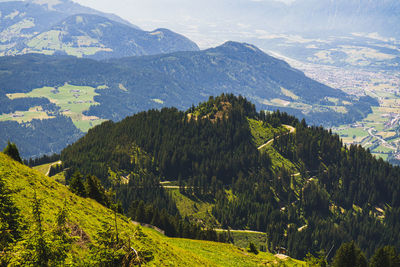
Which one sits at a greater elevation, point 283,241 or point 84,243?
point 84,243

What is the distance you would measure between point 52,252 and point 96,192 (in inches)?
2100

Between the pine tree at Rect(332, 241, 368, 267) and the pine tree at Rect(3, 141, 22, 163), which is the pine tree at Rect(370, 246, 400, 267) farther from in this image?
the pine tree at Rect(3, 141, 22, 163)

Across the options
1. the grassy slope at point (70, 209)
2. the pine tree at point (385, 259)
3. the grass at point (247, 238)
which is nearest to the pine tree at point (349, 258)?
the pine tree at point (385, 259)

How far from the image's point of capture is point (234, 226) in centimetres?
17975

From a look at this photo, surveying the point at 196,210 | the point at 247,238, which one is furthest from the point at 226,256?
the point at 196,210

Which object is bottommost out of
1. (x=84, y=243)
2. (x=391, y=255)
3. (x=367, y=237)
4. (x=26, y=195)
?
(x=367, y=237)

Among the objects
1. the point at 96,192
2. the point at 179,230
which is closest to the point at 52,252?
the point at 96,192

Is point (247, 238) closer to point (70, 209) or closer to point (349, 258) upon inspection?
point (349, 258)

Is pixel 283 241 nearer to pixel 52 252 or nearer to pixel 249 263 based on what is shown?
pixel 249 263

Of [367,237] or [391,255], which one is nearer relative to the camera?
[391,255]


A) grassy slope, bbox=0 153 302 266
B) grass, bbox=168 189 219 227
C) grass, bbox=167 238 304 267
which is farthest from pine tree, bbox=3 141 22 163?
grass, bbox=168 189 219 227

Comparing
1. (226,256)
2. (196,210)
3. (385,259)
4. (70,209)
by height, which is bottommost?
(196,210)

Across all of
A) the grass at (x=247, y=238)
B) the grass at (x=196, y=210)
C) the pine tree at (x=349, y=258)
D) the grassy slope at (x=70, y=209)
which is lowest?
the grass at (x=247, y=238)

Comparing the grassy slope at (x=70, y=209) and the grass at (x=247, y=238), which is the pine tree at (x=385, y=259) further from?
the grass at (x=247, y=238)
